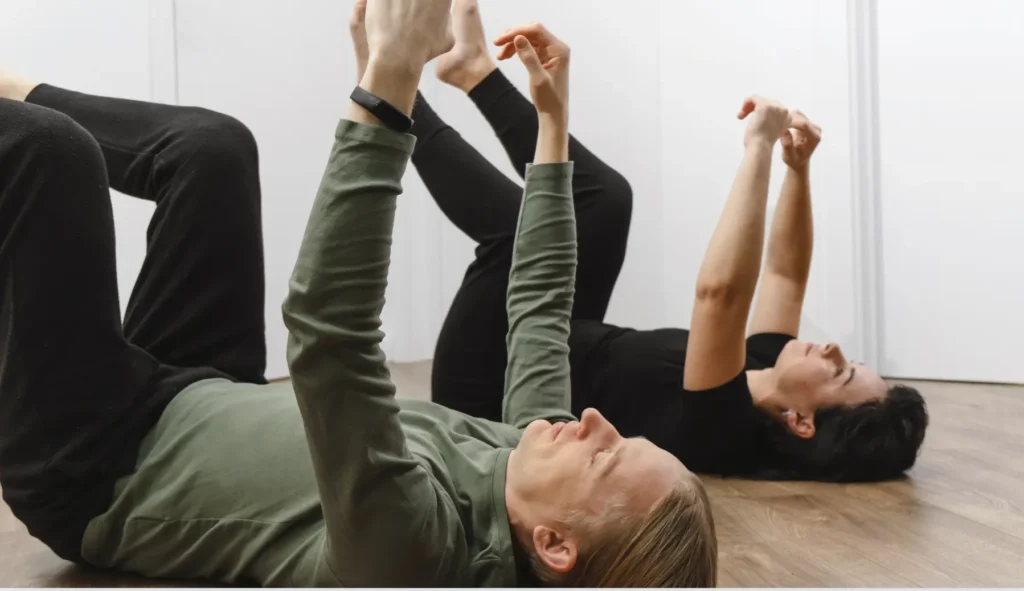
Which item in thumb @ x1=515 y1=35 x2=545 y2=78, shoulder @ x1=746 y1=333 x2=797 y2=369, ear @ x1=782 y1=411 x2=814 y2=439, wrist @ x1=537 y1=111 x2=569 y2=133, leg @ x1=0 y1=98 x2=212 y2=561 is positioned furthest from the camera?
shoulder @ x1=746 y1=333 x2=797 y2=369

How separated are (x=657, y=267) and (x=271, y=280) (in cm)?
122

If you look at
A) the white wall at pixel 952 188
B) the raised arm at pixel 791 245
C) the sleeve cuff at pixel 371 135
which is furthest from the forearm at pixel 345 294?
the white wall at pixel 952 188

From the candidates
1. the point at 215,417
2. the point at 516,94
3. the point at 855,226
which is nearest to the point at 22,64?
the point at 516,94

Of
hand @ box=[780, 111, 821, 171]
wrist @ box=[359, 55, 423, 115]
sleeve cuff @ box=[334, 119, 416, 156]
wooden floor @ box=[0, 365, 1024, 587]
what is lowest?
wooden floor @ box=[0, 365, 1024, 587]

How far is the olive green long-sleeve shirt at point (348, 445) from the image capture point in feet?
2.11

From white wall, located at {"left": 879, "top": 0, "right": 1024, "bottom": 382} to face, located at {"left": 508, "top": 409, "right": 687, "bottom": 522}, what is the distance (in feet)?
6.40

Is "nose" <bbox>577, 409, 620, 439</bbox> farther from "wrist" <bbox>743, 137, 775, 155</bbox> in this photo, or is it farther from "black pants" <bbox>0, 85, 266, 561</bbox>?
"wrist" <bbox>743, 137, 775, 155</bbox>

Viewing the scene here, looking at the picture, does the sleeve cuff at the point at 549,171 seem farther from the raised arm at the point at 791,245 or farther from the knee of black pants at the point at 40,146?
the raised arm at the point at 791,245

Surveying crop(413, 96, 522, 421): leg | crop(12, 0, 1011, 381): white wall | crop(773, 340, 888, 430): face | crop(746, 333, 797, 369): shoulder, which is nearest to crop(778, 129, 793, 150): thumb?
crop(746, 333, 797, 369): shoulder

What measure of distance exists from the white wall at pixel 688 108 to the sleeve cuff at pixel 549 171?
5.00 feet

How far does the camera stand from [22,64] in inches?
83.8

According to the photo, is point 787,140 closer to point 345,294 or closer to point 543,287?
point 543,287

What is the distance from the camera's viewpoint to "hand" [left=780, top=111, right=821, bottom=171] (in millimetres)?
1805

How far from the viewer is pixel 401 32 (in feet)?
2.16
